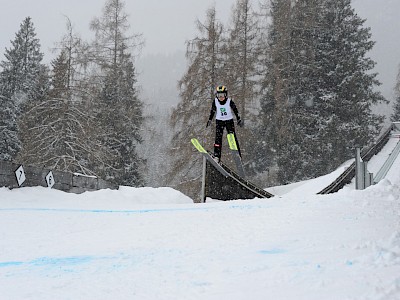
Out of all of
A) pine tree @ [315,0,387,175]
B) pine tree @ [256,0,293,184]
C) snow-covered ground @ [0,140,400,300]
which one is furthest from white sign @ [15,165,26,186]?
pine tree @ [315,0,387,175]

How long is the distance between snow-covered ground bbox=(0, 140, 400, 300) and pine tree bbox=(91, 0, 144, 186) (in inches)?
711

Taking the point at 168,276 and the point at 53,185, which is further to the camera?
the point at 53,185

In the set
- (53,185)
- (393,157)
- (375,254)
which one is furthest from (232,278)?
(393,157)

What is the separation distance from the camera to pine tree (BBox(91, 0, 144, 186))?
24.6 m

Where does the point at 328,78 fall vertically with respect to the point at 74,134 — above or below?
above

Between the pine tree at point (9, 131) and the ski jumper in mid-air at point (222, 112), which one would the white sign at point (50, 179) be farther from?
the pine tree at point (9, 131)

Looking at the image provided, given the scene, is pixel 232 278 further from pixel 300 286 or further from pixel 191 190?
pixel 191 190

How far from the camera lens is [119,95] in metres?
25.5

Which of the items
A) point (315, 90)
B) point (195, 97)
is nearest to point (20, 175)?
point (195, 97)

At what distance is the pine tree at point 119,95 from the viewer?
24594mm

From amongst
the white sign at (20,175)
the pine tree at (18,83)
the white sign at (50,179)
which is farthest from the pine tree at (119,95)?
the white sign at (20,175)

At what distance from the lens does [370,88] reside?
26953 mm

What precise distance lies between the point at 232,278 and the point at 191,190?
16564 millimetres

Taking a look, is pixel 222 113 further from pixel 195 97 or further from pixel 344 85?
pixel 344 85
